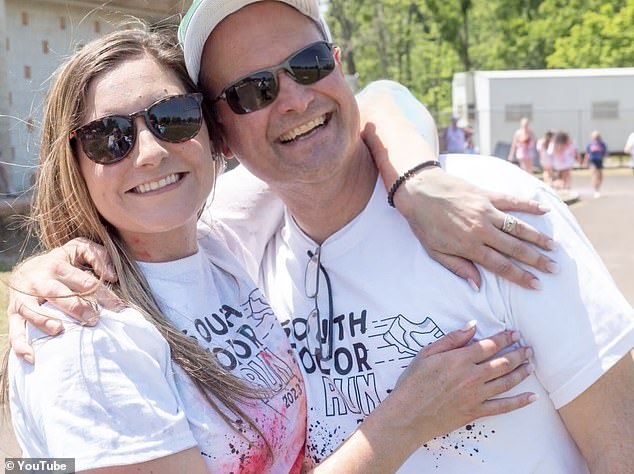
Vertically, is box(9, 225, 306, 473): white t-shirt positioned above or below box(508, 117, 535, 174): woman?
above

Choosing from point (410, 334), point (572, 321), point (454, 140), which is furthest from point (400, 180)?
point (454, 140)

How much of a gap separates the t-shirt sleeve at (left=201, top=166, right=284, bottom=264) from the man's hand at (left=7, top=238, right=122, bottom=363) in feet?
2.31

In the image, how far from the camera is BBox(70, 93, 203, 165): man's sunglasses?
2.12 metres

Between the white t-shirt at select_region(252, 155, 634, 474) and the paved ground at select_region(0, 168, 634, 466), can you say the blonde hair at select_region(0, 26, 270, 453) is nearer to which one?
the white t-shirt at select_region(252, 155, 634, 474)

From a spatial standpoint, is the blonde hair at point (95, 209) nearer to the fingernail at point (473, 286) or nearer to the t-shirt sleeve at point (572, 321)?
the fingernail at point (473, 286)

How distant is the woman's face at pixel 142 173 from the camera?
84.8 inches

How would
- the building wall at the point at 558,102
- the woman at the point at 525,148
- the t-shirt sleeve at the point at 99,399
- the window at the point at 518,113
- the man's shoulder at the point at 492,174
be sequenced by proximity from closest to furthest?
1. the t-shirt sleeve at the point at 99,399
2. the man's shoulder at the point at 492,174
3. the woman at the point at 525,148
4. the building wall at the point at 558,102
5. the window at the point at 518,113

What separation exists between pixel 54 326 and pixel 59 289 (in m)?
0.15

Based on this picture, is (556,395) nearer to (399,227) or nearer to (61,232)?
(399,227)

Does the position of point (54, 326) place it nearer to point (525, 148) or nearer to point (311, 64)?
point (311, 64)

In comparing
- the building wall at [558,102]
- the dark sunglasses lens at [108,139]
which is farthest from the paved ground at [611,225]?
the building wall at [558,102]

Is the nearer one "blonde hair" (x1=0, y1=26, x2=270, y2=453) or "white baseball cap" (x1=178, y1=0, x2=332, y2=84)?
"blonde hair" (x1=0, y1=26, x2=270, y2=453)

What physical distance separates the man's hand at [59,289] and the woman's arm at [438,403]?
0.74m

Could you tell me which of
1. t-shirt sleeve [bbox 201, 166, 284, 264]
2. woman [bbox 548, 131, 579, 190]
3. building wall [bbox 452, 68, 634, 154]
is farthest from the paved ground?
building wall [bbox 452, 68, 634, 154]
